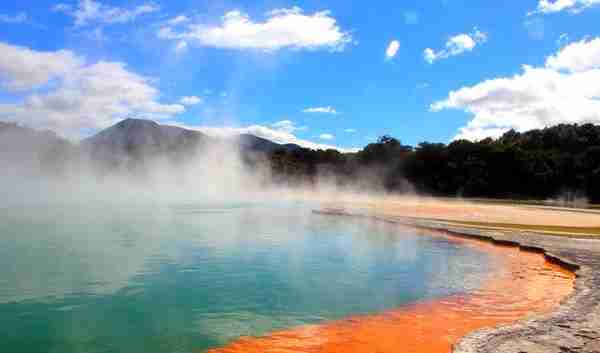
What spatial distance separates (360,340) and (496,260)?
8202 millimetres

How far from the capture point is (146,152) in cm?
10281

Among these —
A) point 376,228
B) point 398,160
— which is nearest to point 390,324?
point 376,228

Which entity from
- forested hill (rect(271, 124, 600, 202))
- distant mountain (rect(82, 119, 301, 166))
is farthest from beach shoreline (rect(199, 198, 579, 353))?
distant mountain (rect(82, 119, 301, 166))

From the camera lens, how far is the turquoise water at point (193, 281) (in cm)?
706

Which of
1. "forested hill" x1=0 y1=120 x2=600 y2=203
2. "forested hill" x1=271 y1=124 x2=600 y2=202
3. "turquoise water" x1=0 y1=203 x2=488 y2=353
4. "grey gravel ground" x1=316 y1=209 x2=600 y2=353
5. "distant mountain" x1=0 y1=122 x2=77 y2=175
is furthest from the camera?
"distant mountain" x1=0 y1=122 x2=77 y2=175

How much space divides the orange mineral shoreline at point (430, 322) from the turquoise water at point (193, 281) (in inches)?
15.6

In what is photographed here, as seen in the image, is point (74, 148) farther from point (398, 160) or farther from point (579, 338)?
point (579, 338)

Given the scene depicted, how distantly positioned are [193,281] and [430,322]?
506cm

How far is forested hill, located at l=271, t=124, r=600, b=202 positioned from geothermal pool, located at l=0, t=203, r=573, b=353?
48458 millimetres

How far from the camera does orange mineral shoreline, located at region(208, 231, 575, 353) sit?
21.5 ft

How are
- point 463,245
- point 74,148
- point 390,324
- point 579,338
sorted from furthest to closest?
point 74,148, point 463,245, point 390,324, point 579,338

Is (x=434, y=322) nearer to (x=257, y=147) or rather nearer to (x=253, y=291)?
(x=253, y=291)

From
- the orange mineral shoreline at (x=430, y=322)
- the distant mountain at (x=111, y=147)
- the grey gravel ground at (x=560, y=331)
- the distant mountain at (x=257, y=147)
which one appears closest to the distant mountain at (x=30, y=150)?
the distant mountain at (x=111, y=147)

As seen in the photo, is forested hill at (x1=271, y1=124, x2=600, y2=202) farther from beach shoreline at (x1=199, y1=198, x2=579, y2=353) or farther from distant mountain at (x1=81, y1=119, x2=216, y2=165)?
beach shoreline at (x1=199, y1=198, x2=579, y2=353)
